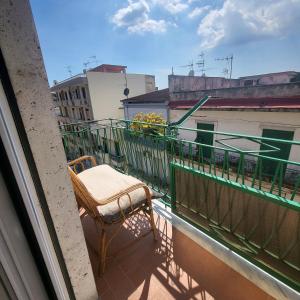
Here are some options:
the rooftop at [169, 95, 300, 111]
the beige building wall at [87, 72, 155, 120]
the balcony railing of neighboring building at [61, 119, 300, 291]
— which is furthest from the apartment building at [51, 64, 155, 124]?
the balcony railing of neighboring building at [61, 119, 300, 291]

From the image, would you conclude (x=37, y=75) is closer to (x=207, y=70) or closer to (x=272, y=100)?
(x=272, y=100)

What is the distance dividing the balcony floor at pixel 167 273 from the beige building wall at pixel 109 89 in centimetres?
1332

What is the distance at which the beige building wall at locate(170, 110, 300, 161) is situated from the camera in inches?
253

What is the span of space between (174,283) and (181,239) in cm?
45

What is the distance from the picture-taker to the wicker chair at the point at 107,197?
133 cm

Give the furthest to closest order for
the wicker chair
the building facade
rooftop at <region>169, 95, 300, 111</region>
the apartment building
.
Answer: the building facade → the apartment building → rooftop at <region>169, 95, 300, 111</region> → the wicker chair

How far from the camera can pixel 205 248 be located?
1.71 m

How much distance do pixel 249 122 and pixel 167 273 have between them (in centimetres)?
734

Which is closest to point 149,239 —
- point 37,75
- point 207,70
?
point 37,75

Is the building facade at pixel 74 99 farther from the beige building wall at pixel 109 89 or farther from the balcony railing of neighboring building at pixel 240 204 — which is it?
the balcony railing of neighboring building at pixel 240 204

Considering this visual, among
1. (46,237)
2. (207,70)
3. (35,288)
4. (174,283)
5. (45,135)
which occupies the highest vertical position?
(207,70)

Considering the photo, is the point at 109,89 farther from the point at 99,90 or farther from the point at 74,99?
the point at 74,99

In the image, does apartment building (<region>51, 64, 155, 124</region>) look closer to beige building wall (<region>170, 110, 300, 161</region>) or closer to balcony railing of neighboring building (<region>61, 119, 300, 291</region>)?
beige building wall (<region>170, 110, 300, 161</region>)

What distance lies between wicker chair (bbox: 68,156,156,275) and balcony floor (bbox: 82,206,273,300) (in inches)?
5.5
